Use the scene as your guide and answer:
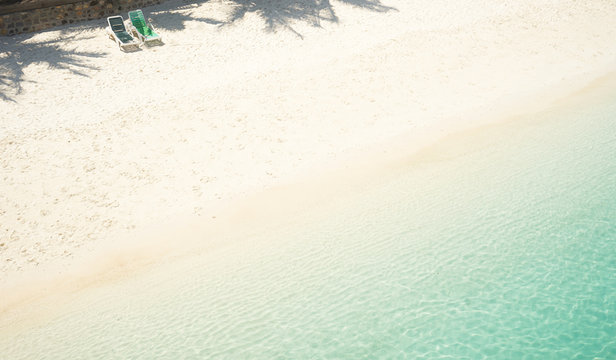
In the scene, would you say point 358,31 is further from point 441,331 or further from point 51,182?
point 441,331

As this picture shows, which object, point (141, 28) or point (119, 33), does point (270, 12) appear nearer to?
point (141, 28)

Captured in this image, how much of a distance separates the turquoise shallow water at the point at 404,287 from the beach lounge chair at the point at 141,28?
11.4 metres

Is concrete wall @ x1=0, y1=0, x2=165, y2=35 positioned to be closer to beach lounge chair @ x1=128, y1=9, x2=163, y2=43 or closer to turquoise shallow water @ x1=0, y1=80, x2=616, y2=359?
beach lounge chair @ x1=128, y1=9, x2=163, y2=43

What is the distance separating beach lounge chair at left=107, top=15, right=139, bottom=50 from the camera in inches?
647

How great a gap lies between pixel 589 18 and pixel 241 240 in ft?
56.2

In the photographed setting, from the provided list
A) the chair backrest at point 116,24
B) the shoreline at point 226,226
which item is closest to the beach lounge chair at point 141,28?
the chair backrest at point 116,24

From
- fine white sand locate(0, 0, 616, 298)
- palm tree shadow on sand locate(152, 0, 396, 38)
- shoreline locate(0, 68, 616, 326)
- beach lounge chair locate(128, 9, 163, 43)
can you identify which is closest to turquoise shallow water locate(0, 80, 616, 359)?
shoreline locate(0, 68, 616, 326)

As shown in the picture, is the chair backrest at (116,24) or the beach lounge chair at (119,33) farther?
the chair backrest at (116,24)

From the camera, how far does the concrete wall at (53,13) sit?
17.2m

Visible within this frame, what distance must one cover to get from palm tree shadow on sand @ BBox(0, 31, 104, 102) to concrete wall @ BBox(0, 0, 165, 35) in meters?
0.53

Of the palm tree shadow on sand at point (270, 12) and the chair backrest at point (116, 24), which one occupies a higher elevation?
the chair backrest at point (116, 24)

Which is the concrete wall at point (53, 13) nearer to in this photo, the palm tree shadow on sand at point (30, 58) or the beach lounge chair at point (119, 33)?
the palm tree shadow on sand at point (30, 58)

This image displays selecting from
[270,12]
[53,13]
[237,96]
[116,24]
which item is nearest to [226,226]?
[237,96]

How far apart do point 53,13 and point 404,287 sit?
18378 mm
